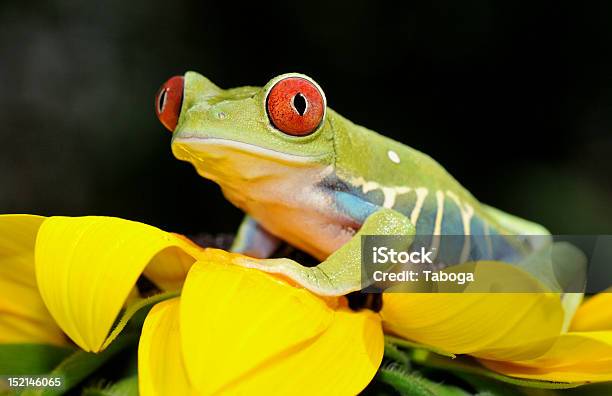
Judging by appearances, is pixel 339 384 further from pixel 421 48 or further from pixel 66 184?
pixel 66 184

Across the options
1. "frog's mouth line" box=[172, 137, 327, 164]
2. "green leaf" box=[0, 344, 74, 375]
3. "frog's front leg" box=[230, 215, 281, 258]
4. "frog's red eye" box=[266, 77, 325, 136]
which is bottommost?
"frog's front leg" box=[230, 215, 281, 258]

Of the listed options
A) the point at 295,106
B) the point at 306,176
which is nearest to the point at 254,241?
the point at 306,176

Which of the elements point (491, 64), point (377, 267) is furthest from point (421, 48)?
point (377, 267)

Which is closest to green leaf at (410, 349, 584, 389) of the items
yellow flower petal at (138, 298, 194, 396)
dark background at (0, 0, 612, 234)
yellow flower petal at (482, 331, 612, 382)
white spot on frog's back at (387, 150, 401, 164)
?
yellow flower petal at (482, 331, 612, 382)

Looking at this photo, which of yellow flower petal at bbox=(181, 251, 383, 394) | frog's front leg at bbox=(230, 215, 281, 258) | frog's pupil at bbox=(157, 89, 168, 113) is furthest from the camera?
frog's front leg at bbox=(230, 215, 281, 258)

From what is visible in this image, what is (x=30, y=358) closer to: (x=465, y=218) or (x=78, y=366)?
(x=78, y=366)

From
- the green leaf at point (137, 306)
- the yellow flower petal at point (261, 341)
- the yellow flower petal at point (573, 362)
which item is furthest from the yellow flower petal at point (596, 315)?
the green leaf at point (137, 306)

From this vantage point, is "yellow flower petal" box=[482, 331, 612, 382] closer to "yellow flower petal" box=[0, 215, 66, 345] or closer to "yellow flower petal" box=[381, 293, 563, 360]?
"yellow flower petal" box=[381, 293, 563, 360]
